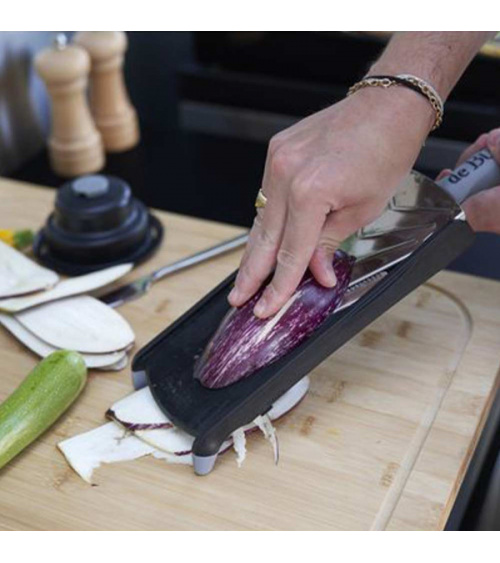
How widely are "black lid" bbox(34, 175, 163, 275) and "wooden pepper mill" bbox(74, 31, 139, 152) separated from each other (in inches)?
20.9

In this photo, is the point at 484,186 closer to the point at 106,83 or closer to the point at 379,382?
the point at 379,382

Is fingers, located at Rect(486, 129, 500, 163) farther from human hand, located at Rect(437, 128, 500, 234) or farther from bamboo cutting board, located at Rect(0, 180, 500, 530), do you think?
bamboo cutting board, located at Rect(0, 180, 500, 530)

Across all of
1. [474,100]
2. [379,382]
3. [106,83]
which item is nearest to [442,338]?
[379,382]

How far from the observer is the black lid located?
1318 millimetres

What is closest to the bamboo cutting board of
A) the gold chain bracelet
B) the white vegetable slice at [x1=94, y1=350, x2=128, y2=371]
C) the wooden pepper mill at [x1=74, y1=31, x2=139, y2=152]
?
the white vegetable slice at [x1=94, y1=350, x2=128, y2=371]

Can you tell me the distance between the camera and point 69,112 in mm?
1729

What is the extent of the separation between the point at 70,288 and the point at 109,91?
0.75 meters

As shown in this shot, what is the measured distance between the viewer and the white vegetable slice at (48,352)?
1.13m

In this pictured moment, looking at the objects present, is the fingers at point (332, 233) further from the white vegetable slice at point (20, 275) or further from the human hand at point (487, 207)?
the white vegetable slice at point (20, 275)

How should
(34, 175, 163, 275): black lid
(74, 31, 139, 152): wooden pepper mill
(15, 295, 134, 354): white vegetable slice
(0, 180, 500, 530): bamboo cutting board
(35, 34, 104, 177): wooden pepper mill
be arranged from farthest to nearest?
(74, 31, 139, 152): wooden pepper mill → (35, 34, 104, 177): wooden pepper mill → (34, 175, 163, 275): black lid → (15, 295, 134, 354): white vegetable slice → (0, 180, 500, 530): bamboo cutting board

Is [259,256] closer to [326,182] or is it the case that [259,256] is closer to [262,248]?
[262,248]

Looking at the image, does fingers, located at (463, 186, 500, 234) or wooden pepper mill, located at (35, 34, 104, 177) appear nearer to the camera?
fingers, located at (463, 186, 500, 234)

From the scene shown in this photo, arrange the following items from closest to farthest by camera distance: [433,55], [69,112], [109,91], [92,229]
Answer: [433,55]
[92,229]
[69,112]
[109,91]

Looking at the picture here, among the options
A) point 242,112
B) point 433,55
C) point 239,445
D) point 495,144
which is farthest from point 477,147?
point 242,112
